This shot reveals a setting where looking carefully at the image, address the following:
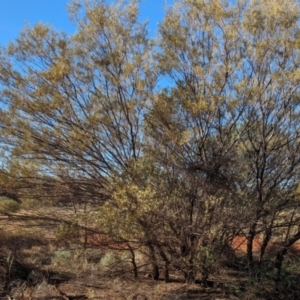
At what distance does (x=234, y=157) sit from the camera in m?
9.48

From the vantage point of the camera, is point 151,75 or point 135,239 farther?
point 151,75

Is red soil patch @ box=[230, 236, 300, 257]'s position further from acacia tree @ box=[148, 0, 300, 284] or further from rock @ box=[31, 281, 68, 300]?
rock @ box=[31, 281, 68, 300]

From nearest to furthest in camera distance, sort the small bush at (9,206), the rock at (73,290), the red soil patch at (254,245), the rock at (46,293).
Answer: the rock at (46,293), the rock at (73,290), the small bush at (9,206), the red soil patch at (254,245)

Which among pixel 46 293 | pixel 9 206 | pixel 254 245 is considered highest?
pixel 9 206

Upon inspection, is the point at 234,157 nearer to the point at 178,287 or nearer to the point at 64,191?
Result: the point at 178,287

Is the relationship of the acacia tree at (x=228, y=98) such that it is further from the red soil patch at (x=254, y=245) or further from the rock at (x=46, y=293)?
the rock at (x=46, y=293)

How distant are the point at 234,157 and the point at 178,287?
278 centimetres

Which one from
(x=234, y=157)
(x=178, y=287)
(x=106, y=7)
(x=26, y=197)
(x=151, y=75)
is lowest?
(x=178, y=287)

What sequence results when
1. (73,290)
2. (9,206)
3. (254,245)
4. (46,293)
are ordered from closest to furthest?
(46,293), (73,290), (9,206), (254,245)

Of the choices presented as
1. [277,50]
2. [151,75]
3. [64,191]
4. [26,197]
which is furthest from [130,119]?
[277,50]

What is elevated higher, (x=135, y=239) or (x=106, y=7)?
(x=106, y=7)

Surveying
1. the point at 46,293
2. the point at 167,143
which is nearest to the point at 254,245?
the point at 167,143

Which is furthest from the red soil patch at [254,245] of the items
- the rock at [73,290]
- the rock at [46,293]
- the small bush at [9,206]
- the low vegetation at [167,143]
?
the small bush at [9,206]

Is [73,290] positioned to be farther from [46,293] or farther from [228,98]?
[228,98]
